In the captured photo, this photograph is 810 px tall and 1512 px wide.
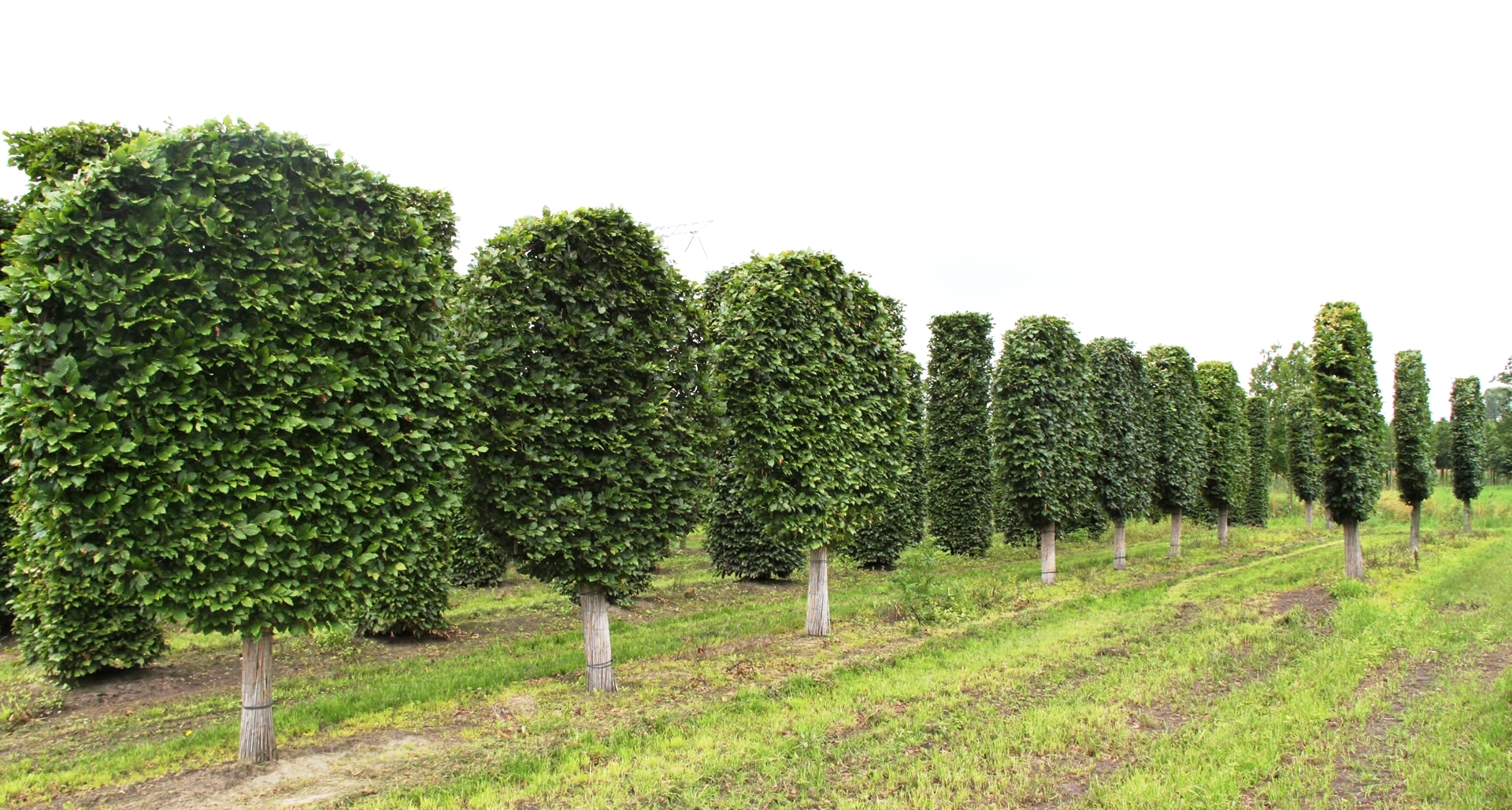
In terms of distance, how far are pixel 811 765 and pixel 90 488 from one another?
6.85 m

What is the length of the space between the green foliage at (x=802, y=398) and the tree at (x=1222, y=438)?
22.5m

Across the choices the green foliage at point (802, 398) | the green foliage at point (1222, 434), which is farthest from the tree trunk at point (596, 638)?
the green foliage at point (1222, 434)

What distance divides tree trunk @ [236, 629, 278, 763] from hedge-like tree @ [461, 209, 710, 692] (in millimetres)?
2828

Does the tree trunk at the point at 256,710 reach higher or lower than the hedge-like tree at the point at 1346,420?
lower

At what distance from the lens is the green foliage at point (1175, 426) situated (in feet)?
90.0

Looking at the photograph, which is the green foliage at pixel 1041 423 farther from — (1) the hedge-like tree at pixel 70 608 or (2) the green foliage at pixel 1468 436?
(2) the green foliage at pixel 1468 436

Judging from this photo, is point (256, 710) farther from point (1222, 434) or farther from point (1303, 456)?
point (1303, 456)

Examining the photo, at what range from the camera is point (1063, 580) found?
2123cm

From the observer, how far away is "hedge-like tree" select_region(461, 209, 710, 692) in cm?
983

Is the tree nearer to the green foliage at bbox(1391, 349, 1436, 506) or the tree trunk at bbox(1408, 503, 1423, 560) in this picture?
the green foliage at bbox(1391, 349, 1436, 506)

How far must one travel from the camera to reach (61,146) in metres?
9.98

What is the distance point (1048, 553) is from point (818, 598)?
9708 millimetres

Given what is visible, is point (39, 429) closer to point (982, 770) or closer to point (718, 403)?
point (718, 403)

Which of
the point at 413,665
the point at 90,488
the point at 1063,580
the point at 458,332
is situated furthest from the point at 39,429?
the point at 1063,580
